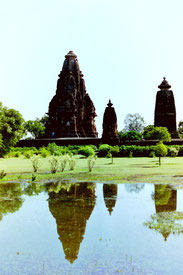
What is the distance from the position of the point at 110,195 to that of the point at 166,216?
3.75 metres

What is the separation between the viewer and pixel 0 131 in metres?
28.6

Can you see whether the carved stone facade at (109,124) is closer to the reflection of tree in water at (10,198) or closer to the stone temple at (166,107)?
the stone temple at (166,107)

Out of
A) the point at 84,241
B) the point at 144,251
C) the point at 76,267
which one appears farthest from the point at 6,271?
the point at 144,251

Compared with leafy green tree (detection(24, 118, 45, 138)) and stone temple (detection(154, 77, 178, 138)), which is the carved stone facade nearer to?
stone temple (detection(154, 77, 178, 138))

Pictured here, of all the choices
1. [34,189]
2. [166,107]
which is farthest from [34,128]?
[34,189]

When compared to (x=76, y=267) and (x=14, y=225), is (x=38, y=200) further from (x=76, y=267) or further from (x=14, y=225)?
(x=76, y=267)

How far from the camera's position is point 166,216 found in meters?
9.29

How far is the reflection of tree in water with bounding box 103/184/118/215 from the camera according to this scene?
36.5ft

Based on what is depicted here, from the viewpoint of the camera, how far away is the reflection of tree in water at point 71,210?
7.23 meters

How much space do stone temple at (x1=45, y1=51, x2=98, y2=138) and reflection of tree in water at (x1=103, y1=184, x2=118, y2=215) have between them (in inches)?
1533

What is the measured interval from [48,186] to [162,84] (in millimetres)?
39849

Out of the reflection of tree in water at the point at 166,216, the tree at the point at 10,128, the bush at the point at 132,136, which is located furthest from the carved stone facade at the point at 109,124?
the reflection of tree in water at the point at 166,216

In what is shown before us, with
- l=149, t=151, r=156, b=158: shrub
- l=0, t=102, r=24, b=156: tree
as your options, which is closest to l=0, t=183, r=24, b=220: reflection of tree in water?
l=0, t=102, r=24, b=156: tree

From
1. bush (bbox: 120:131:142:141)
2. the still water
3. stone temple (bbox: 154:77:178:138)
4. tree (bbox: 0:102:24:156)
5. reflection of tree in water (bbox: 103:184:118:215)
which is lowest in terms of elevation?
the still water
